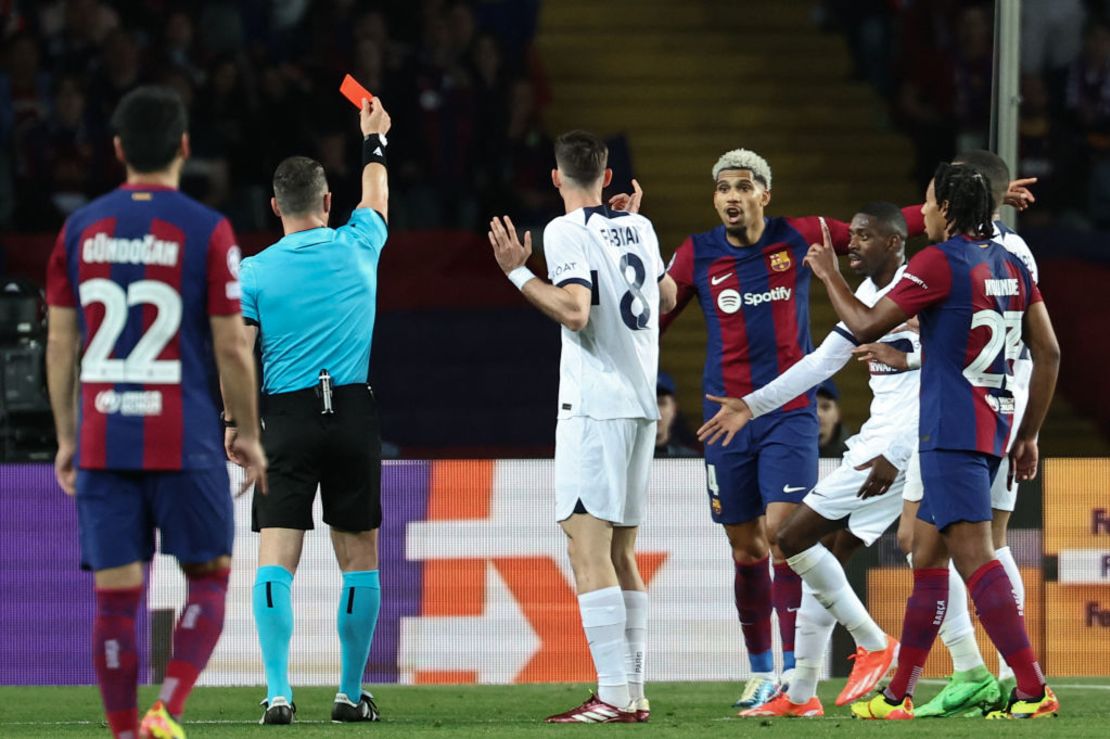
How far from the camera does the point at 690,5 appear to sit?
719 inches

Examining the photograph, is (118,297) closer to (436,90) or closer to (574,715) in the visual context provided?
(574,715)

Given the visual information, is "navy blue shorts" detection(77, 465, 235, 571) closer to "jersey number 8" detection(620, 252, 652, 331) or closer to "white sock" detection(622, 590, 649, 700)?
"jersey number 8" detection(620, 252, 652, 331)

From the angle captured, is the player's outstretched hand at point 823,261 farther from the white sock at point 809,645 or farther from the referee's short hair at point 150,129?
the referee's short hair at point 150,129

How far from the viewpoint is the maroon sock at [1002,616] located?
22.9ft

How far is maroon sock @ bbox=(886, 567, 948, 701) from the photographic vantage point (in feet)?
23.9

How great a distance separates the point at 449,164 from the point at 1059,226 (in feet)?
15.1

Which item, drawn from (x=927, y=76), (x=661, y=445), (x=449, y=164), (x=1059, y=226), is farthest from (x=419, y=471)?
(x=927, y=76)

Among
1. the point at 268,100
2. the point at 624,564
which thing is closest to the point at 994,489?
the point at 624,564

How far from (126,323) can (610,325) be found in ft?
7.64

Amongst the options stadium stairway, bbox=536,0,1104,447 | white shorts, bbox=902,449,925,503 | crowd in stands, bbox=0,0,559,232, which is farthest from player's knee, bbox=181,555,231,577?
stadium stairway, bbox=536,0,1104,447

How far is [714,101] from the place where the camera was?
17453 mm

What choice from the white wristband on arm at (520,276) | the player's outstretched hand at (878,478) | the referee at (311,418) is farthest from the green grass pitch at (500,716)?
the white wristband on arm at (520,276)

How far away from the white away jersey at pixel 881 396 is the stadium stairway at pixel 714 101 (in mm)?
7574

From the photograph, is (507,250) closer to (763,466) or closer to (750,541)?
(763,466)
